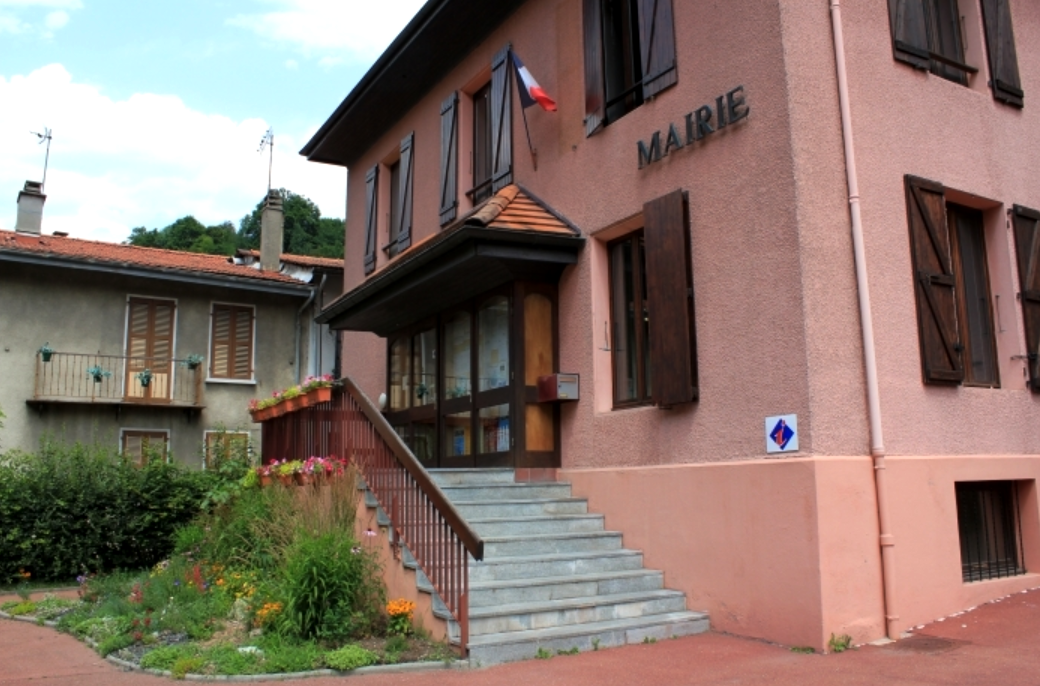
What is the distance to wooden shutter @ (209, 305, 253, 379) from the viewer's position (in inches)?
798

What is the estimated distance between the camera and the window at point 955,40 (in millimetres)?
8250

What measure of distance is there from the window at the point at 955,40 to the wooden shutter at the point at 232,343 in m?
16.1

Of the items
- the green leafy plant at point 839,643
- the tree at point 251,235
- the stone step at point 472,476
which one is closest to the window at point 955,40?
the green leafy plant at point 839,643

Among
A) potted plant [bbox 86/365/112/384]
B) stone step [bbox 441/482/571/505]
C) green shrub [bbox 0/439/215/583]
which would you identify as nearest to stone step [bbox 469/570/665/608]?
stone step [bbox 441/482/571/505]

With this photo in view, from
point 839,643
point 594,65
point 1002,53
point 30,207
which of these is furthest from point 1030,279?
point 30,207

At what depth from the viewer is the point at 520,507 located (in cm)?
848

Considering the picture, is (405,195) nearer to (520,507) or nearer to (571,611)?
(520,507)

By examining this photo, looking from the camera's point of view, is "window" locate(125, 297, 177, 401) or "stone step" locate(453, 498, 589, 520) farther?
"window" locate(125, 297, 177, 401)

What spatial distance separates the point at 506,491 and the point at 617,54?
4.93 meters

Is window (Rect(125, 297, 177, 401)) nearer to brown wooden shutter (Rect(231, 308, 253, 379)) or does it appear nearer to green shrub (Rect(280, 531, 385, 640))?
brown wooden shutter (Rect(231, 308, 253, 379))

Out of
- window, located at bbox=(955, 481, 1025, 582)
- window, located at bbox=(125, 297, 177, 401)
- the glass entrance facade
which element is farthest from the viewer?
window, located at bbox=(125, 297, 177, 401)

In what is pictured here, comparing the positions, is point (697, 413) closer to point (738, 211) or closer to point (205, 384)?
point (738, 211)

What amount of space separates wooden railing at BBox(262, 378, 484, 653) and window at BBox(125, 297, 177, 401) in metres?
10.7

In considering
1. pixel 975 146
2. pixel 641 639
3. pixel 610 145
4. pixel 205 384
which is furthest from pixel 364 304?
pixel 205 384
